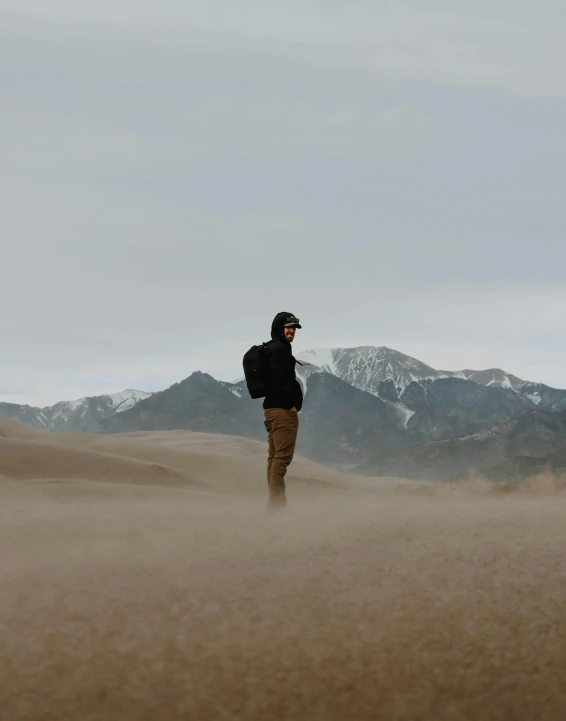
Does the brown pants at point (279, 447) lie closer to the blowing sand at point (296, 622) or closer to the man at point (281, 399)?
the man at point (281, 399)

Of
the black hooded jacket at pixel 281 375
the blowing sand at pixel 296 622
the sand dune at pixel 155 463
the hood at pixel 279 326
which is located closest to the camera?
the blowing sand at pixel 296 622

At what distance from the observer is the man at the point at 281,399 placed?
7.35 meters

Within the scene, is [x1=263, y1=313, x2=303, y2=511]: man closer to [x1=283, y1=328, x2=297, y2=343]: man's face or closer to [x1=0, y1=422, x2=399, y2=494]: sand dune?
[x1=283, y1=328, x2=297, y2=343]: man's face

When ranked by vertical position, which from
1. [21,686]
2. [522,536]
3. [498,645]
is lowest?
[21,686]

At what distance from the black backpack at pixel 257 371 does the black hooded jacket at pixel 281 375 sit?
0.04 m

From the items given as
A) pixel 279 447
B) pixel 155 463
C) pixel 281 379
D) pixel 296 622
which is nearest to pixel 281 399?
pixel 281 379

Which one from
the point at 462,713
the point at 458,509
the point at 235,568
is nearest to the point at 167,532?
the point at 235,568

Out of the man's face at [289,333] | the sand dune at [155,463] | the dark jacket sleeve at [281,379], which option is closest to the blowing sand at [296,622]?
the dark jacket sleeve at [281,379]

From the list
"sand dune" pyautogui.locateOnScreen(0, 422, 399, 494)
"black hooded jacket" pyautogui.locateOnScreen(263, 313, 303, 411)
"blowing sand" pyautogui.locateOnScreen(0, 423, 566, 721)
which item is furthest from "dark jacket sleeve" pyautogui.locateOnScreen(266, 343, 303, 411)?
"sand dune" pyautogui.locateOnScreen(0, 422, 399, 494)

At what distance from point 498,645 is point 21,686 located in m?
1.82

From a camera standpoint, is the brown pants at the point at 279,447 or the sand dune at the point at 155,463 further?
the sand dune at the point at 155,463

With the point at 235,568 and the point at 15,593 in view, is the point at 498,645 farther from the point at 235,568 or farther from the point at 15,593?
the point at 15,593

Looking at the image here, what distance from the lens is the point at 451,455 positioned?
147m

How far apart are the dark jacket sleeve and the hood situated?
0.09 m
